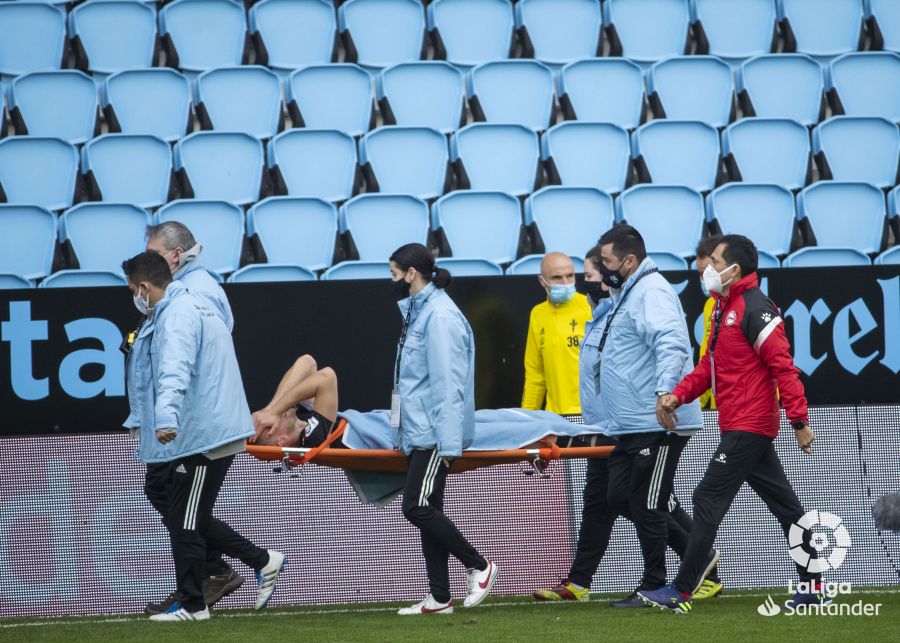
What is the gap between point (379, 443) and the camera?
5797mm

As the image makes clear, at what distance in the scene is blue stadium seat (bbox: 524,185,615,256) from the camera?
30.1 ft

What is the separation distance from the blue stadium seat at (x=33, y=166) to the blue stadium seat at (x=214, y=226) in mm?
1044

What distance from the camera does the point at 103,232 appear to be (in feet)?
29.0

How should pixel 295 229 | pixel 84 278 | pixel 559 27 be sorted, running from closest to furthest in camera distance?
pixel 84 278, pixel 295 229, pixel 559 27

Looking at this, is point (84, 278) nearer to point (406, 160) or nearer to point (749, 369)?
point (406, 160)

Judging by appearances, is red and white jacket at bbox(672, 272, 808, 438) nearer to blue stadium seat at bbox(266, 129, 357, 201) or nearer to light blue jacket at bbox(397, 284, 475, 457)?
light blue jacket at bbox(397, 284, 475, 457)

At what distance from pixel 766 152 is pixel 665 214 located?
4.37 ft

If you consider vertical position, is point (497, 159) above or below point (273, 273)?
above

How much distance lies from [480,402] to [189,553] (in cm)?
213

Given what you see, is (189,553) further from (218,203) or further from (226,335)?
(218,203)

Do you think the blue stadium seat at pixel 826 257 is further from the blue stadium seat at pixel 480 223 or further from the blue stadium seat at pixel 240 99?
the blue stadium seat at pixel 240 99

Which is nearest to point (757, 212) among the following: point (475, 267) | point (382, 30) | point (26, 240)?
point (475, 267)

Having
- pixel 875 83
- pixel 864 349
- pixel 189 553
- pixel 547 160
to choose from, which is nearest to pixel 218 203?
pixel 547 160

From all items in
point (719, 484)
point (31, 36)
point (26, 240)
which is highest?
point (31, 36)
